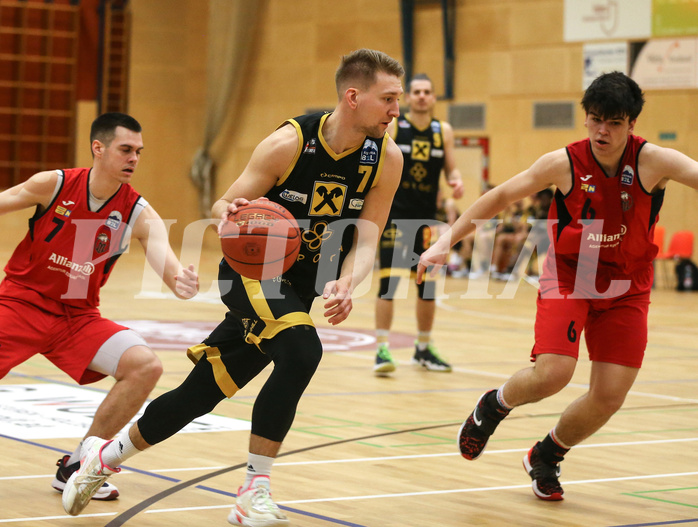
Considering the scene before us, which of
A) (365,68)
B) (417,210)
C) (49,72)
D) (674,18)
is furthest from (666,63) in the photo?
(365,68)

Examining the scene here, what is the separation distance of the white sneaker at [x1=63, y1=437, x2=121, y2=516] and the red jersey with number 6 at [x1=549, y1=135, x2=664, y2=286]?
214 cm

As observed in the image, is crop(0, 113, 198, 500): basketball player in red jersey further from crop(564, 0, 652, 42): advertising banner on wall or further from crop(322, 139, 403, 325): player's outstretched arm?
crop(564, 0, 652, 42): advertising banner on wall

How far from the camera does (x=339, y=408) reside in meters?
6.54

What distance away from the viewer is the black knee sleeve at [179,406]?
3.82 metres

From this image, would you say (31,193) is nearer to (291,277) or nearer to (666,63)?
(291,277)

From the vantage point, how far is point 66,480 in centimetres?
425

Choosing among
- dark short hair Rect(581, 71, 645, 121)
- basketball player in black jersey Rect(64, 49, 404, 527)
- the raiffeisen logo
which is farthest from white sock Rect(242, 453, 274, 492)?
dark short hair Rect(581, 71, 645, 121)

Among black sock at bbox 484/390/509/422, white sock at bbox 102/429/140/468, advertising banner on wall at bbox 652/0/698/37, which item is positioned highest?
advertising banner on wall at bbox 652/0/698/37

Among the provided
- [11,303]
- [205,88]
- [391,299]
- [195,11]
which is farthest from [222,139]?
[11,303]

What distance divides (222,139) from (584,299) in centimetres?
2101

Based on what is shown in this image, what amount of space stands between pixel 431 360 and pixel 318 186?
4.48m

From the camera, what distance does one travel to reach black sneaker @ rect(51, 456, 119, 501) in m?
4.14

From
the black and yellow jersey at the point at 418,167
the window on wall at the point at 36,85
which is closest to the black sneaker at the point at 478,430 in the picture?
the black and yellow jersey at the point at 418,167

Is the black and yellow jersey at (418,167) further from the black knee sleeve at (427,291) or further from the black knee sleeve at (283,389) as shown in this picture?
the black knee sleeve at (283,389)
